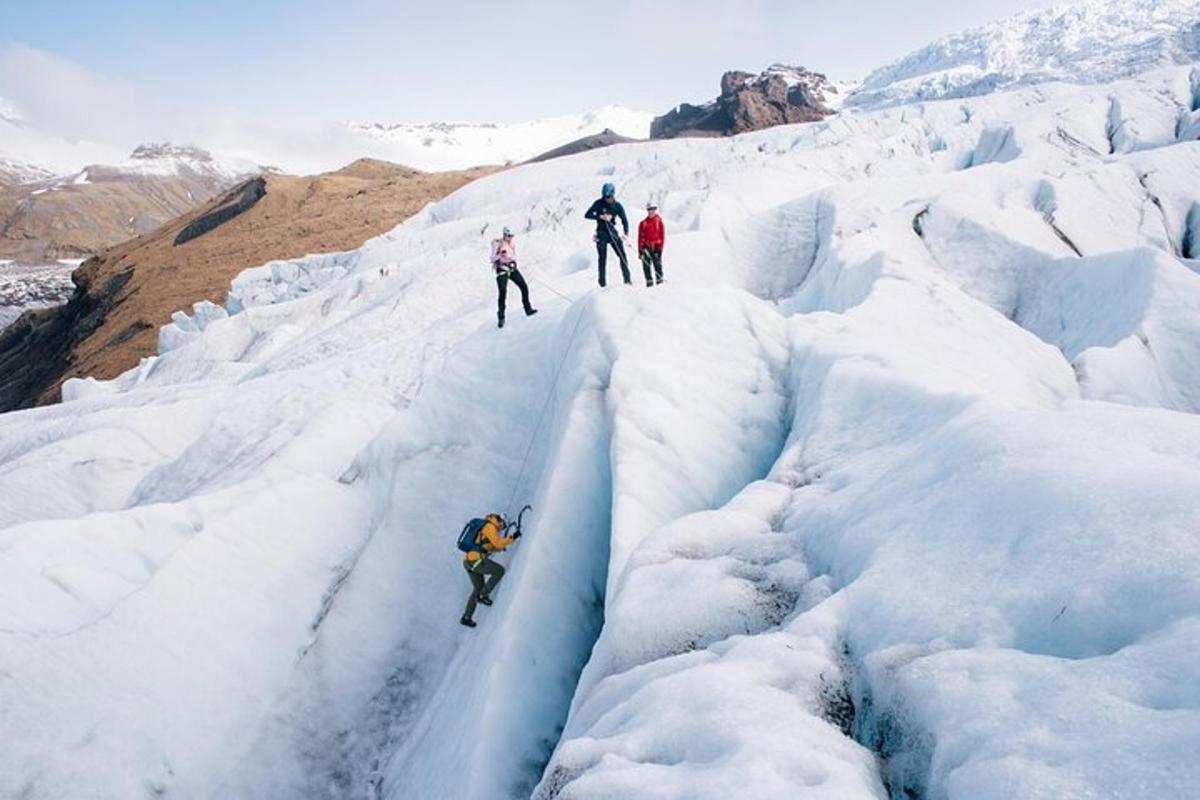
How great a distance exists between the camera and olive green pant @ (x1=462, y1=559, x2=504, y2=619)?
9.67m

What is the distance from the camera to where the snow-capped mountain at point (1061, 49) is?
72.1 meters

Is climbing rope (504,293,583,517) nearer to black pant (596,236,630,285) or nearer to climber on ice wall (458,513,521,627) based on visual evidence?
climber on ice wall (458,513,521,627)

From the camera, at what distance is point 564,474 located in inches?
381

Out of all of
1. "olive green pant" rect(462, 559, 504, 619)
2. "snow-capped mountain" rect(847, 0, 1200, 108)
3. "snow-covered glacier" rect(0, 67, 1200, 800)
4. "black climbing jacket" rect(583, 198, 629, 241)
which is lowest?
"olive green pant" rect(462, 559, 504, 619)

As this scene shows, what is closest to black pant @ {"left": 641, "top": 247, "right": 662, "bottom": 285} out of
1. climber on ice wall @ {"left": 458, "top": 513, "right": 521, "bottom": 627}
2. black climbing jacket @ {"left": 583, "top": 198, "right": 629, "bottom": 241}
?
black climbing jacket @ {"left": 583, "top": 198, "right": 629, "bottom": 241}

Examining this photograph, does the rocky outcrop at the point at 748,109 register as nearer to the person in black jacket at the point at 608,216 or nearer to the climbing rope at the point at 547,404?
the person in black jacket at the point at 608,216

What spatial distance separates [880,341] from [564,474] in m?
5.62

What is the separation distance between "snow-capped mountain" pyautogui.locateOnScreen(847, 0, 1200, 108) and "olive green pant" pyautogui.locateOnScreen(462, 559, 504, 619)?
86.6 m

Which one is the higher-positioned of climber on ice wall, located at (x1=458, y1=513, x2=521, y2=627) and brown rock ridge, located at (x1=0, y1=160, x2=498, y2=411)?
brown rock ridge, located at (x1=0, y1=160, x2=498, y2=411)

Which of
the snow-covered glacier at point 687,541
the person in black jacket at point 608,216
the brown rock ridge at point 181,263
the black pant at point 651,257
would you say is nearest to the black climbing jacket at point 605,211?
the person in black jacket at point 608,216

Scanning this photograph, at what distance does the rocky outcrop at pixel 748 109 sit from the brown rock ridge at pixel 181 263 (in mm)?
43993

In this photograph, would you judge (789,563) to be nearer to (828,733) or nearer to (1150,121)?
(828,733)

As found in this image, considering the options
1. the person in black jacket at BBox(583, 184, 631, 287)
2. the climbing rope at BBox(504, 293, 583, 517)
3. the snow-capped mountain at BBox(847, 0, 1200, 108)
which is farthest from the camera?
the snow-capped mountain at BBox(847, 0, 1200, 108)

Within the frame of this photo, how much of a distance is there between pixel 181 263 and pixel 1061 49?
108 m
